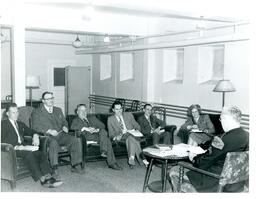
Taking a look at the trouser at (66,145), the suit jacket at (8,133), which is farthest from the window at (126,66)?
the suit jacket at (8,133)

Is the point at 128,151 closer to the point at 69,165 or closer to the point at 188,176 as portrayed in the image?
the point at 69,165

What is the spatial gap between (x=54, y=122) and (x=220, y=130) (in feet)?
10.5

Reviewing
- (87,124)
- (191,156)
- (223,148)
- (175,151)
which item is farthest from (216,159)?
(87,124)

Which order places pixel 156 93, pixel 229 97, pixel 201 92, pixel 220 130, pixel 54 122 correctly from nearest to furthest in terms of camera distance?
pixel 54 122 → pixel 220 130 → pixel 229 97 → pixel 201 92 → pixel 156 93

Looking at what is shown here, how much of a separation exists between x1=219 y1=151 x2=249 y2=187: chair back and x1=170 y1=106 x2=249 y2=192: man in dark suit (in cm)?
16

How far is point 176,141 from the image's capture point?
8422mm

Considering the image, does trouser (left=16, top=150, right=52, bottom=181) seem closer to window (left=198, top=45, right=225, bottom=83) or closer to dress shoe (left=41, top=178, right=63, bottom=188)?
dress shoe (left=41, top=178, right=63, bottom=188)

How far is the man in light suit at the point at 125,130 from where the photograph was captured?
5.99m

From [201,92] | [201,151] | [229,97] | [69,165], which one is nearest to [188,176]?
[201,151]

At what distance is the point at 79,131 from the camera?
602 centimetres

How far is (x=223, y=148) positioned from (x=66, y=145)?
2.97 meters

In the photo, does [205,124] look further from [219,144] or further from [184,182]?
[219,144]

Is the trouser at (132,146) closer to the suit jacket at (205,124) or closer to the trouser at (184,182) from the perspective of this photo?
the suit jacket at (205,124)

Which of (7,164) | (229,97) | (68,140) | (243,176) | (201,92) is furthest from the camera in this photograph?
(201,92)
